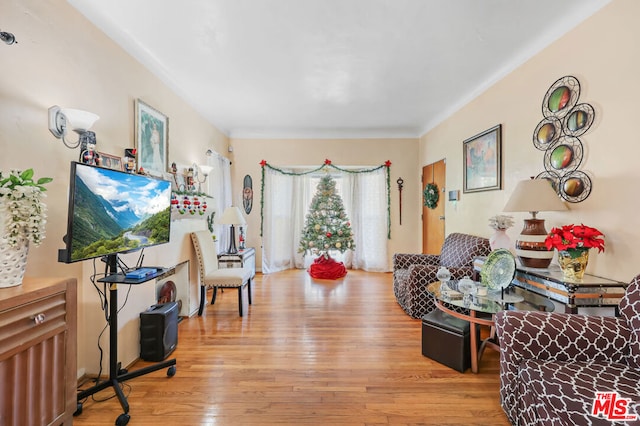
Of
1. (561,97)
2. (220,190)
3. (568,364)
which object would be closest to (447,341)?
(568,364)

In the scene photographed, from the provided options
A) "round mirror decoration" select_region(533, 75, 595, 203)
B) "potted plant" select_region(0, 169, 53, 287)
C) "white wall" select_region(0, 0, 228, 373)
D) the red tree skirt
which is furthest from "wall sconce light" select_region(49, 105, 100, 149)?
the red tree skirt

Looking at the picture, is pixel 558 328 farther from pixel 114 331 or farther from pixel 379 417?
pixel 114 331

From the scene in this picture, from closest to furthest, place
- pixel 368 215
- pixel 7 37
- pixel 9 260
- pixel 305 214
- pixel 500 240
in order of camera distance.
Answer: pixel 9 260, pixel 7 37, pixel 500 240, pixel 368 215, pixel 305 214

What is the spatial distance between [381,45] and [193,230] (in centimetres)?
283

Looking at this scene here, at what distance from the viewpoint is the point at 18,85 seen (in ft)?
4.99

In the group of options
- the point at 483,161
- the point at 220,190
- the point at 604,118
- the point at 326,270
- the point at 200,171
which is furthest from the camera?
the point at 326,270

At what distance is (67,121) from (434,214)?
4709mm

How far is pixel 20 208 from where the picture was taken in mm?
1235

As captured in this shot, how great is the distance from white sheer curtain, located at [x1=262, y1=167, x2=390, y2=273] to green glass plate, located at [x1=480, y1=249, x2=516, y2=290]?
3246 mm

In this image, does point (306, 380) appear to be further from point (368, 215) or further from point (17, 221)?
point (368, 215)

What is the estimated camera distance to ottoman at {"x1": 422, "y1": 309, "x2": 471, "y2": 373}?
2156 mm

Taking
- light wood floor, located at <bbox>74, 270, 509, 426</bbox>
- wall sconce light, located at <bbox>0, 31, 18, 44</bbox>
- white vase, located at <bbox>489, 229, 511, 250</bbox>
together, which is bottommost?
light wood floor, located at <bbox>74, 270, 509, 426</bbox>

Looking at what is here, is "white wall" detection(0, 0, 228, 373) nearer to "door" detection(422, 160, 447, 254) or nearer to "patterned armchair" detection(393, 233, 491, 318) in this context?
"patterned armchair" detection(393, 233, 491, 318)

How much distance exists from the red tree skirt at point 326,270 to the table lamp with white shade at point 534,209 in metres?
3.06
